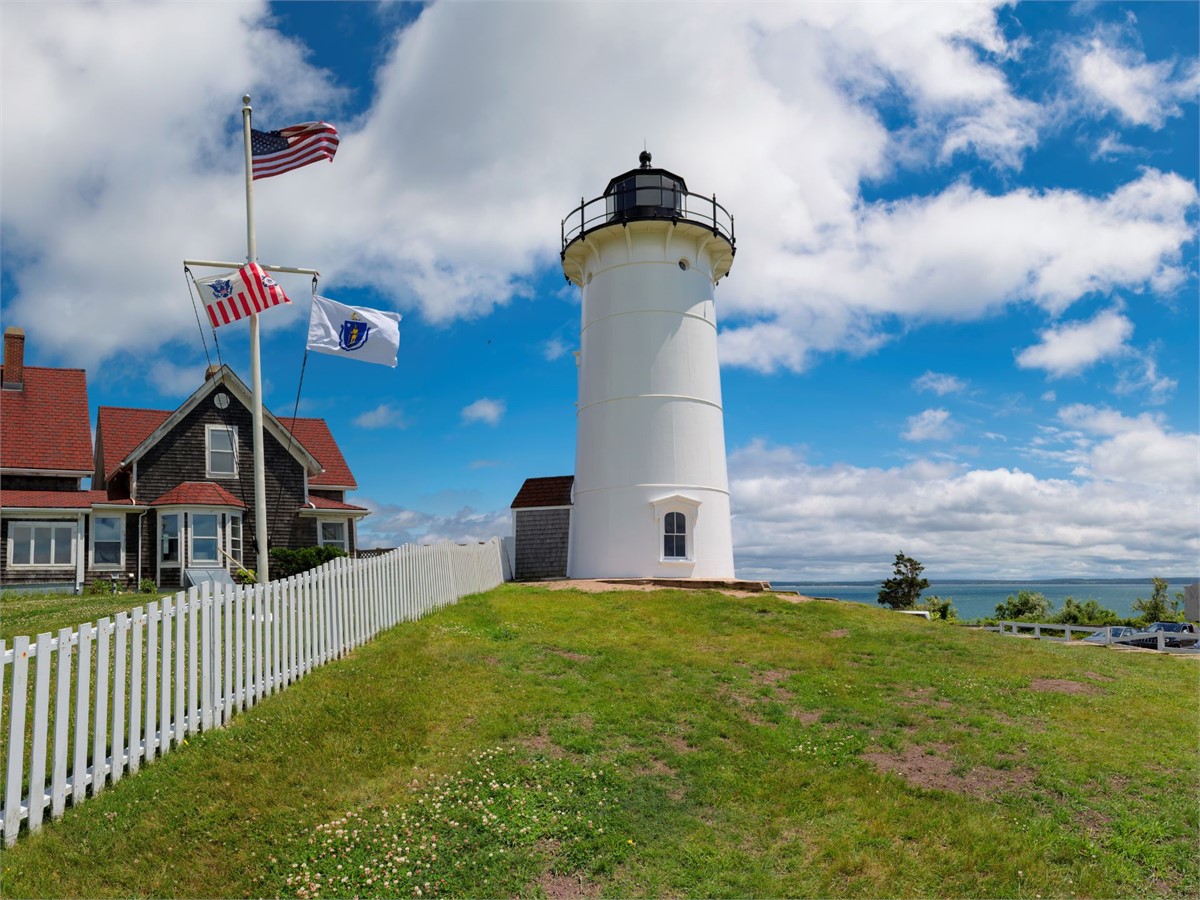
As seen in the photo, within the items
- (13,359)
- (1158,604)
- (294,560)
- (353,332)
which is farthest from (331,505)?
(1158,604)

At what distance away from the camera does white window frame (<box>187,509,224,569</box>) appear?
26516 millimetres

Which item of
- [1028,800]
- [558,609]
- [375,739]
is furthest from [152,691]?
[558,609]

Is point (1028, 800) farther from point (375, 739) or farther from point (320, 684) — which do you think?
point (320, 684)

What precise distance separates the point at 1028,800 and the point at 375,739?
6.47 m

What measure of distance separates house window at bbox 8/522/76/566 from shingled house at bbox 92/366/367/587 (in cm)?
162

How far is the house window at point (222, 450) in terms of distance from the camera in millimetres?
27984

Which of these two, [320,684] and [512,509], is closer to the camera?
[320,684]

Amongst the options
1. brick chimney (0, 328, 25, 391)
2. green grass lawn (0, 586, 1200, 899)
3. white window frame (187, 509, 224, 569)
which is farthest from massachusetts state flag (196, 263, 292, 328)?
brick chimney (0, 328, 25, 391)

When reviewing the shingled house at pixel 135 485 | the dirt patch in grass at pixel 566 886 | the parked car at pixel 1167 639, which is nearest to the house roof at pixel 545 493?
the shingled house at pixel 135 485

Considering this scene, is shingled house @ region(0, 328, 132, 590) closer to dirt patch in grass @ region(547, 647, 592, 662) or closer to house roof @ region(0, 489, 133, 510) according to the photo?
house roof @ region(0, 489, 133, 510)

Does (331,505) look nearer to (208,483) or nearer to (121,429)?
(208,483)

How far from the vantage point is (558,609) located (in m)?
18.1

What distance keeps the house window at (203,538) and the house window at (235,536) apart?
0.54 meters

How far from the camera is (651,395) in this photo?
25656mm
